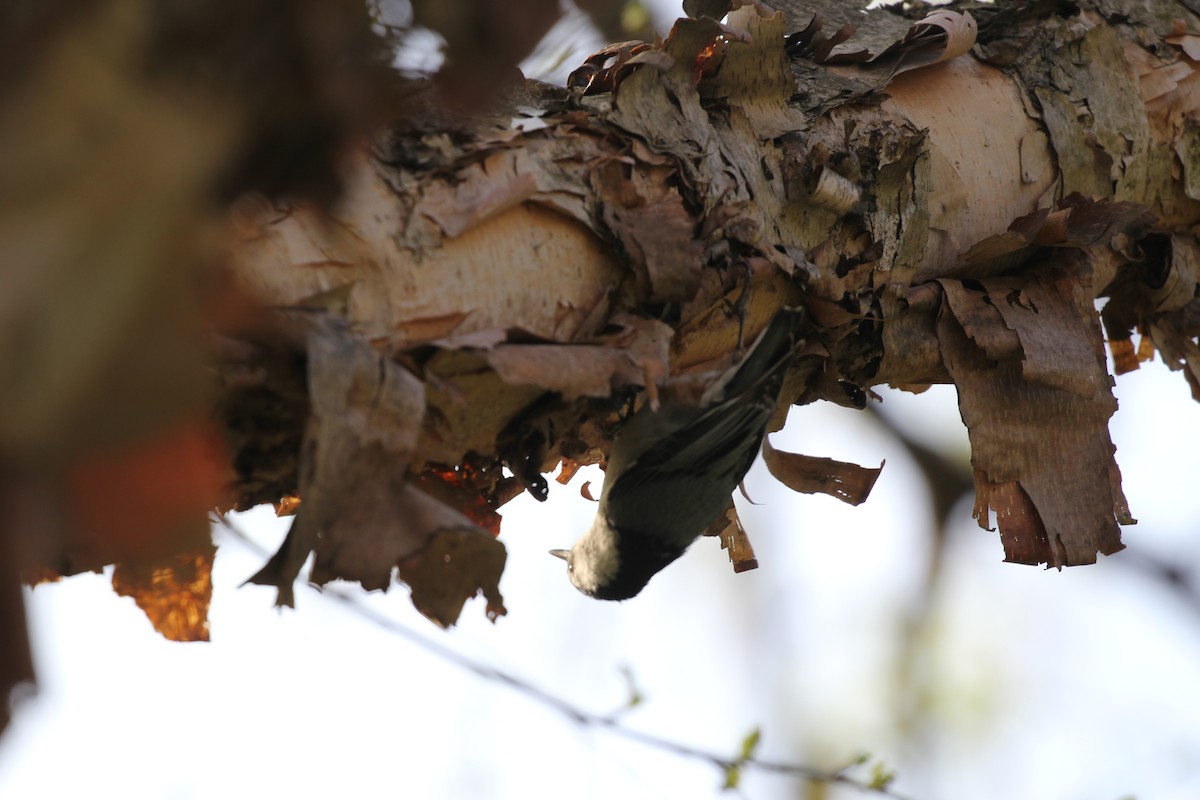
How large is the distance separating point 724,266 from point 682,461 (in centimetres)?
14

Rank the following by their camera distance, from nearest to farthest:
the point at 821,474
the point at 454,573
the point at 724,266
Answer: the point at 454,573, the point at 724,266, the point at 821,474

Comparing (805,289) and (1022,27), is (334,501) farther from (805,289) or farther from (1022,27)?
(1022,27)

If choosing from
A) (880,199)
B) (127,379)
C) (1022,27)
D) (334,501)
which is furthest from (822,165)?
(127,379)

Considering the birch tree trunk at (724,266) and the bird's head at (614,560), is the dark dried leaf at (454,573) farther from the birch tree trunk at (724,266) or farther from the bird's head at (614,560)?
the bird's head at (614,560)

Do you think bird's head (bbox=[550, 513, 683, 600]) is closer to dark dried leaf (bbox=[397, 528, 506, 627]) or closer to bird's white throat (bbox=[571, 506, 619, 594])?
bird's white throat (bbox=[571, 506, 619, 594])

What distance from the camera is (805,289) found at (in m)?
0.83

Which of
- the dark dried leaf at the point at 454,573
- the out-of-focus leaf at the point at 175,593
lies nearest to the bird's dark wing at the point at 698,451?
the dark dried leaf at the point at 454,573

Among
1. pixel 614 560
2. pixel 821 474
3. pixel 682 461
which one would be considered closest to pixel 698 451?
pixel 682 461

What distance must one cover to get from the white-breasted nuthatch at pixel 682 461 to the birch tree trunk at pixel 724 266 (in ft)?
0.08

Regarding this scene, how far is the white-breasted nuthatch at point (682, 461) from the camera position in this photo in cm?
74

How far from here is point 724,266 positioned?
771 millimetres

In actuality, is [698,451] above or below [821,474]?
above

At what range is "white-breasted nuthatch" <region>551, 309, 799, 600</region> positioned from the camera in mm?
740

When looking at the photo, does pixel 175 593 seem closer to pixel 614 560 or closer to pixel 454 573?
pixel 454 573
